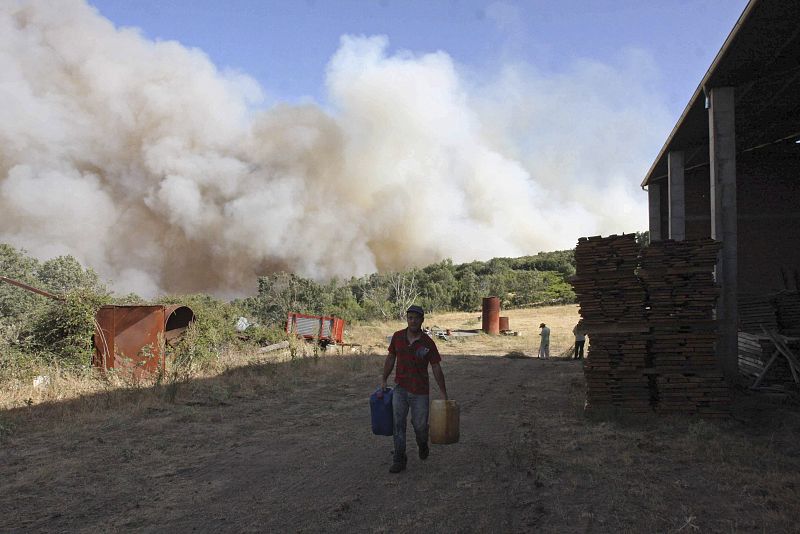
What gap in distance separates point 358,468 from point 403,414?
0.70m

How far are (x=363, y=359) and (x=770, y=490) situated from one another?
11.0 metres

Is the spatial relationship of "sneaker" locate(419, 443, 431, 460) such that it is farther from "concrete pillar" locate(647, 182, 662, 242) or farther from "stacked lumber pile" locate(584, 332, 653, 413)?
"concrete pillar" locate(647, 182, 662, 242)

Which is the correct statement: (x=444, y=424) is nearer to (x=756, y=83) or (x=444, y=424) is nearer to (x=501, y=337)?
(x=756, y=83)

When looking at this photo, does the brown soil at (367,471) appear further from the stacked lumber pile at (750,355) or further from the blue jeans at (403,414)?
the stacked lumber pile at (750,355)

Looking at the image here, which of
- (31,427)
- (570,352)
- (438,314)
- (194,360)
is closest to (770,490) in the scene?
(31,427)

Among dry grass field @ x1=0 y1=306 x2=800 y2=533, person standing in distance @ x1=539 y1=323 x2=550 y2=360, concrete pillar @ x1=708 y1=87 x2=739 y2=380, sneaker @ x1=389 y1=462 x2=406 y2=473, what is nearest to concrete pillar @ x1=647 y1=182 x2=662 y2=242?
person standing in distance @ x1=539 y1=323 x2=550 y2=360

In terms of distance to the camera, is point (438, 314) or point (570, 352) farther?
point (438, 314)

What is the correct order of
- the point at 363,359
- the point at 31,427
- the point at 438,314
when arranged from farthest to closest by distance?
the point at 438,314 → the point at 363,359 → the point at 31,427

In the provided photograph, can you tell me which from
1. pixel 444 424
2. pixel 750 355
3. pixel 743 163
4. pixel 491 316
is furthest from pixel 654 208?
pixel 444 424

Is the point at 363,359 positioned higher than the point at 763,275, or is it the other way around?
the point at 763,275

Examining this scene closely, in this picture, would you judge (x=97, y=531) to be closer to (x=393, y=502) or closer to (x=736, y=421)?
(x=393, y=502)

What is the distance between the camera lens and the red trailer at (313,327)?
60.6 ft

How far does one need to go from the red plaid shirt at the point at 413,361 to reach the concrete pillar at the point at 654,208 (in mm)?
14522

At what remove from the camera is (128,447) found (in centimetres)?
570
